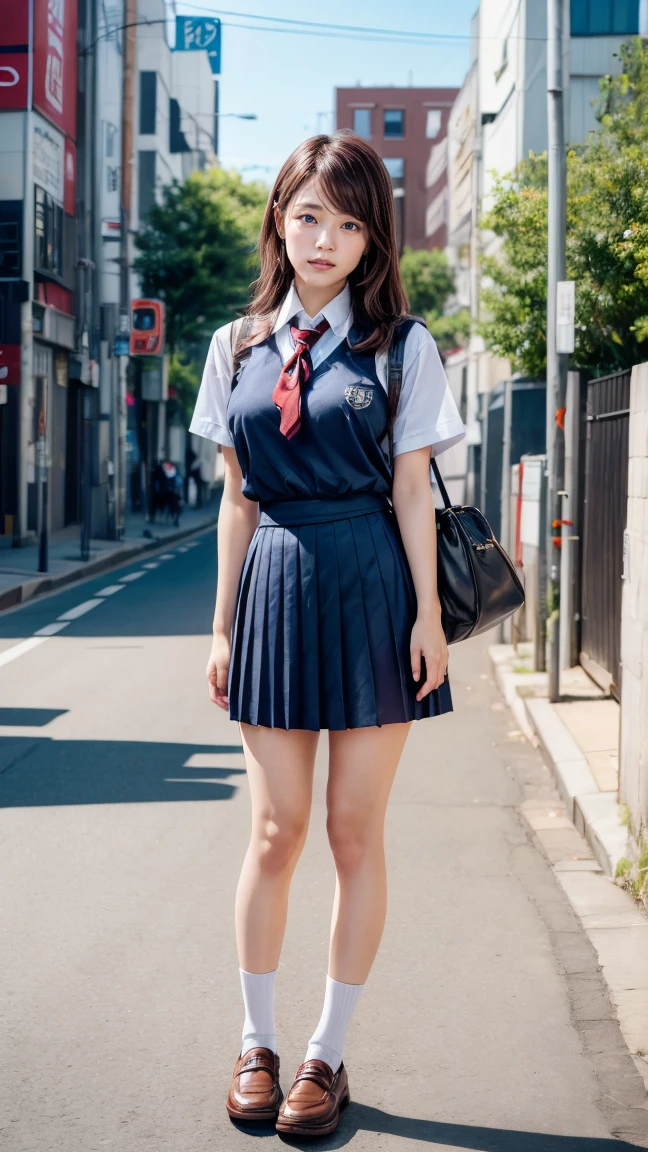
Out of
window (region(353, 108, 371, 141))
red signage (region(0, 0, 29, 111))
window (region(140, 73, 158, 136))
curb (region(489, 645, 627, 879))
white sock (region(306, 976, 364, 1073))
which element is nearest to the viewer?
white sock (region(306, 976, 364, 1073))

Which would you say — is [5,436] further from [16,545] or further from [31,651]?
[31,651]

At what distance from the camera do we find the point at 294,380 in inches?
116

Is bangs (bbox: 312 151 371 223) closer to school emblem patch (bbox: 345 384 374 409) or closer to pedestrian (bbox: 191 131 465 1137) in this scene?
pedestrian (bbox: 191 131 465 1137)

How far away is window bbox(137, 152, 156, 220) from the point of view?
155 ft

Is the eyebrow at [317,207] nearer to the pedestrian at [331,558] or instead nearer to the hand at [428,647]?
the pedestrian at [331,558]

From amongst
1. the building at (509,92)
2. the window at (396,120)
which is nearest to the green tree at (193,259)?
the building at (509,92)

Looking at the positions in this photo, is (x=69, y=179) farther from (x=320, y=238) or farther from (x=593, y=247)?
(x=320, y=238)

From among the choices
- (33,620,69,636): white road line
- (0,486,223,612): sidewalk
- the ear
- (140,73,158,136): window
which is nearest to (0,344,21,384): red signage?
(0,486,223,612): sidewalk

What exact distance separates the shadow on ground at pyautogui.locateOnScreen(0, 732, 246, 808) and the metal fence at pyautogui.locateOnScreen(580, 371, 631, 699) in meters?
2.35

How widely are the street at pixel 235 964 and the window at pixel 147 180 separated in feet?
137

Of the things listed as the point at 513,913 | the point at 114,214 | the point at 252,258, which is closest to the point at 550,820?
the point at 513,913

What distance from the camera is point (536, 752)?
24.6 ft

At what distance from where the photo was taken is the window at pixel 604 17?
99.1 feet

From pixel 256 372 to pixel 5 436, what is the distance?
21.9 m
